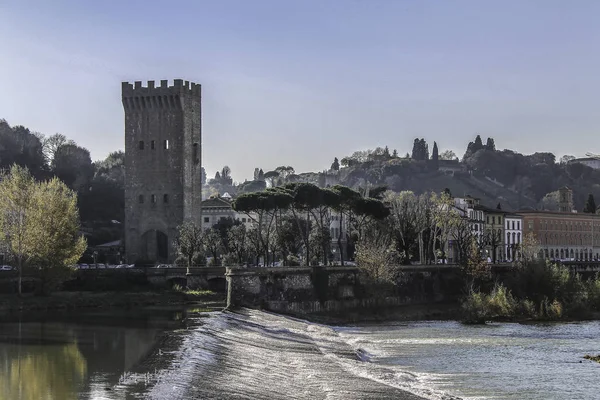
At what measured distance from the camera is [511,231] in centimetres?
14450

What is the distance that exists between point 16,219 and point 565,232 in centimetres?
10067

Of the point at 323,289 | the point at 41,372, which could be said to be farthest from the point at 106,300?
the point at 41,372

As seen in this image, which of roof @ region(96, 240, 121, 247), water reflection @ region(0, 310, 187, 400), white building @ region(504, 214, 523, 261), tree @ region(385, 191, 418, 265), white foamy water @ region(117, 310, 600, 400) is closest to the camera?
water reflection @ region(0, 310, 187, 400)

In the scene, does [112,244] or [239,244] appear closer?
[239,244]

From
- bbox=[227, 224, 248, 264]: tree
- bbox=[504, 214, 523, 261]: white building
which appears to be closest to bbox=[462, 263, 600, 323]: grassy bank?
bbox=[227, 224, 248, 264]: tree

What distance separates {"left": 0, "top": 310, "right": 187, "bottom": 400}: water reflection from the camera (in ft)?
106

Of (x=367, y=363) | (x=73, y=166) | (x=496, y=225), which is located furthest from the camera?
(x=73, y=166)

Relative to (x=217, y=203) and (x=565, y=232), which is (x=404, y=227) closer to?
(x=217, y=203)

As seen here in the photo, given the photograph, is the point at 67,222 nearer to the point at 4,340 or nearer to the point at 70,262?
the point at 70,262

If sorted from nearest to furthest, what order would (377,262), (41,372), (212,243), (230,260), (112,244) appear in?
(41,372) < (377,262) < (230,260) < (212,243) < (112,244)

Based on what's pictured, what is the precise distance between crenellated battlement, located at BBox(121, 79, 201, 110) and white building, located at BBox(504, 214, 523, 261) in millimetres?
56997

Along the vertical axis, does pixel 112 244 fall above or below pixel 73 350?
above

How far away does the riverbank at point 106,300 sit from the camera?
228 ft

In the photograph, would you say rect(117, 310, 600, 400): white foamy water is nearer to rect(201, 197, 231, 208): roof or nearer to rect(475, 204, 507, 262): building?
rect(475, 204, 507, 262): building
